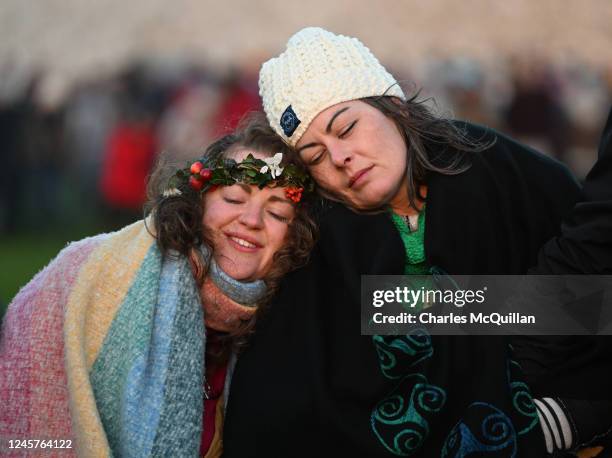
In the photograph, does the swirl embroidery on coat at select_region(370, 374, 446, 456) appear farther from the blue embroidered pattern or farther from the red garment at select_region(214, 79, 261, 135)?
the red garment at select_region(214, 79, 261, 135)

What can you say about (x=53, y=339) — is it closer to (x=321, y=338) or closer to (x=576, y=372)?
(x=321, y=338)

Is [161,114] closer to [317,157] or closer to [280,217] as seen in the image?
[317,157]

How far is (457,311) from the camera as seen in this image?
11.4ft

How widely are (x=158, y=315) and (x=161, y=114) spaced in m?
8.37

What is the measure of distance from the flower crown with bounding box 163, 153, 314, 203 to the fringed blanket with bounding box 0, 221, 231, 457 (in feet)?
1.28

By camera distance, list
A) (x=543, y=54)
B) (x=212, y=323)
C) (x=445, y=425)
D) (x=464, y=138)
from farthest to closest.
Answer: (x=543, y=54), (x=464, y=138), (x=212, y=323), (x=445, y=425)

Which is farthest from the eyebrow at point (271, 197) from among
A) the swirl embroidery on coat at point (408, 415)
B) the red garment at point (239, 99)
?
the red garment at point (239, 99)

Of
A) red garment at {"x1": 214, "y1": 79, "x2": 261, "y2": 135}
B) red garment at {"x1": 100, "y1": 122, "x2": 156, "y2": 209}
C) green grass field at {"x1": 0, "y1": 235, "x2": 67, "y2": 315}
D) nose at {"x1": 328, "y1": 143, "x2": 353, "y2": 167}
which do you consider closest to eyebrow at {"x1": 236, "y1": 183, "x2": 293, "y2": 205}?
nose at {"x1": 328, "y1": 143, "x2": 353, "y2": 167}

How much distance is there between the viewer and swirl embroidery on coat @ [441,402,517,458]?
3215mm

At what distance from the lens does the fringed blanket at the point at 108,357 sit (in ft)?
10.6

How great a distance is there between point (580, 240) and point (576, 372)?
0.53 metres

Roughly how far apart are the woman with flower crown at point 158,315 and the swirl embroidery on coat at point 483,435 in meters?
0.90

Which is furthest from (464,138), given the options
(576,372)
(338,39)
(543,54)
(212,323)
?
(543,54)

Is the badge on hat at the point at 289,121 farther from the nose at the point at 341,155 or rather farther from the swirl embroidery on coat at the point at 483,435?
the swirl embroidery on coat at the point at 483,435
